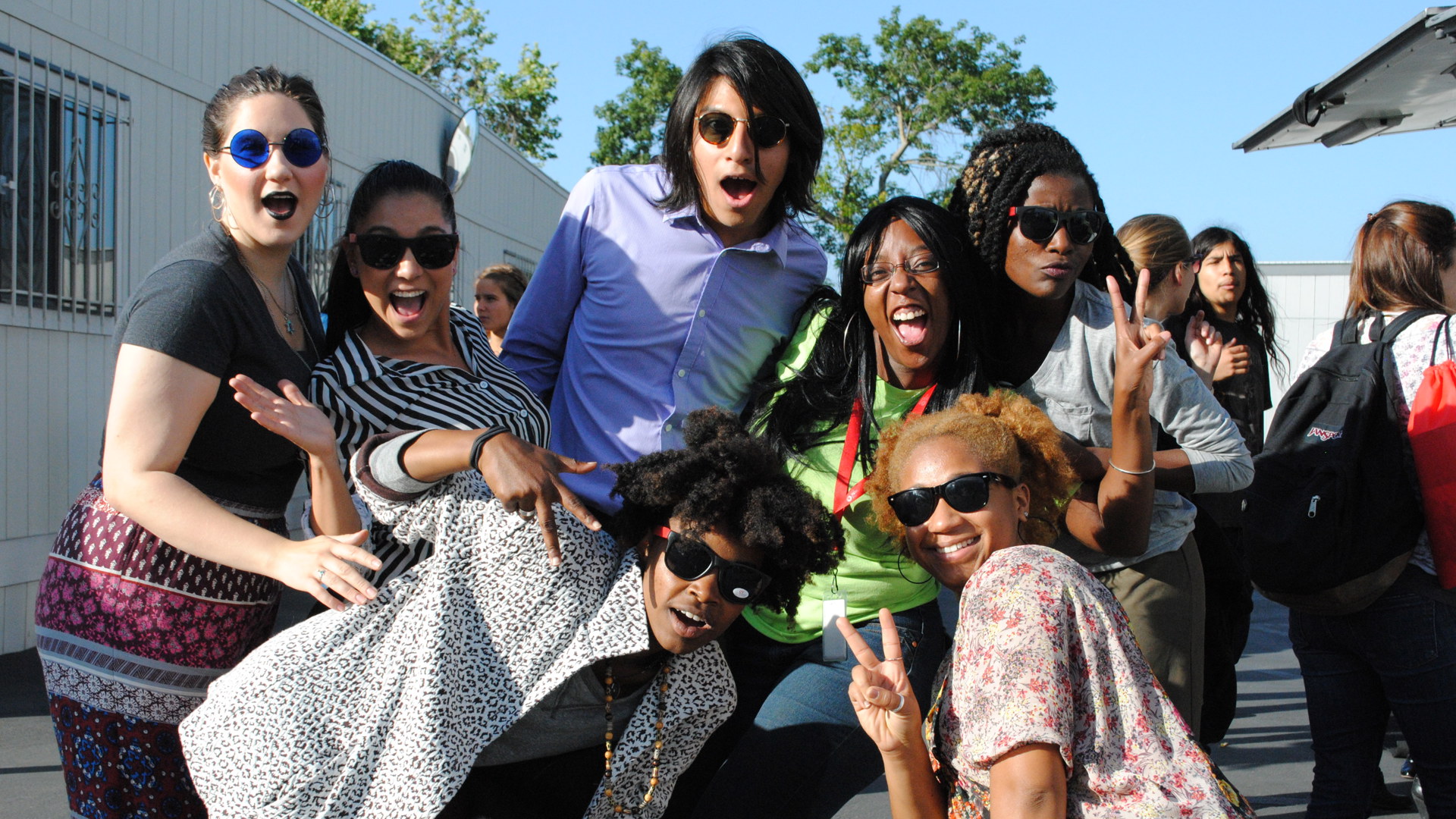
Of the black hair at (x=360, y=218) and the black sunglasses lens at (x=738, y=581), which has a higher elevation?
the black hair at (x=360, y=218)

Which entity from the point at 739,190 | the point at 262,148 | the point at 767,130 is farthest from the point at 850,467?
the point at 262,148

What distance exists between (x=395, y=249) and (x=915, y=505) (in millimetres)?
1382

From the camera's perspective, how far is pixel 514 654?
95.8 inches

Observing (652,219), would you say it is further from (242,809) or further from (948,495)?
(242,809)

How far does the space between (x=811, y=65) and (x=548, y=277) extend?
29.1 meters

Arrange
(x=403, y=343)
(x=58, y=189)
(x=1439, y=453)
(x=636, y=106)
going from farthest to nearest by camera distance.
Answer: (x=636, y=106) < (x=58, y=189) < (x=1439, y=453) < (x=403, y=343)

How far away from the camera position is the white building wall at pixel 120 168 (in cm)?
659

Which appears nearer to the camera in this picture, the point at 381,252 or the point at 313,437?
the point at 313,437

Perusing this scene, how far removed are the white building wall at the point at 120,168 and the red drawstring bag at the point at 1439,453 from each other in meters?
6.89

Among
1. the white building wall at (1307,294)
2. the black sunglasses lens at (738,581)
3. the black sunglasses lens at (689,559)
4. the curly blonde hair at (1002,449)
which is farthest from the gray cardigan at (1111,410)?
the white building wall at (1307,294)

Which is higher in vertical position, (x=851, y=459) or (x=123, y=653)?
(x=851, y=459)

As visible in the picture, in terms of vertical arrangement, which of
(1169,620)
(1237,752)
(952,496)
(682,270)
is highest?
(682,270)

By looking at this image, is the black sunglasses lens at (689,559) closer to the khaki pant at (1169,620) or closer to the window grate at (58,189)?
the khaki pant at (1169,620)

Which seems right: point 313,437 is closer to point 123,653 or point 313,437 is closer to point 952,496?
point 123,653
